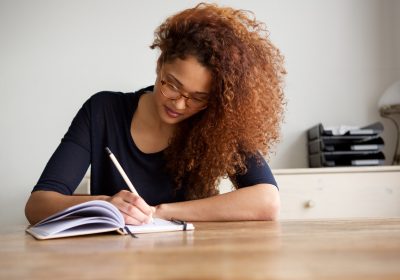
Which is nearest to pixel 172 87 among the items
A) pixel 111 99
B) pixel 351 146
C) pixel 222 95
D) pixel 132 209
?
pixel 222 95

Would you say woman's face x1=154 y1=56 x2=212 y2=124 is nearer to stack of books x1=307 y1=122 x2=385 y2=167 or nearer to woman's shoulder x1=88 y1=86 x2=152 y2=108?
woman's shoulder x1=88 y1=86 x2=152 y2=108

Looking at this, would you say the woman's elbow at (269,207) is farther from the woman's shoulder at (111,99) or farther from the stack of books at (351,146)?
the stack of books at (351,146)

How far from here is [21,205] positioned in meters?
2.62

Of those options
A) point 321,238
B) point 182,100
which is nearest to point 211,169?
point 182,100

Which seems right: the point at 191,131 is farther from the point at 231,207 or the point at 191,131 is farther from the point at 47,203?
the point at 47,203

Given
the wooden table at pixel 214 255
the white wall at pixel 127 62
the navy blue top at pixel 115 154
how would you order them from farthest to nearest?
the white wall at pixel 127 62 < the navy blue top at pixel 115 154 < the wooden table at pixel 214 255

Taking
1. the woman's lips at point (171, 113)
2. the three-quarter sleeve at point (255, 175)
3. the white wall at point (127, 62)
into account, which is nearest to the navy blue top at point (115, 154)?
the three-quarter sleeve at point (255, 175)

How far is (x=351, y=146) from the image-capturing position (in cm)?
238

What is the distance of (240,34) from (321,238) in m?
0.73

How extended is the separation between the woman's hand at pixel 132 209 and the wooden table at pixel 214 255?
0.10m

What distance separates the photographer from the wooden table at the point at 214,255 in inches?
19.1

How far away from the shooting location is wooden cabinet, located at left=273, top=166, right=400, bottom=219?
2.23 meters

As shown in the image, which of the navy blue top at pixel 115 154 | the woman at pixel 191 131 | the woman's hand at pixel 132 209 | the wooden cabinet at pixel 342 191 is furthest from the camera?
the wooden cabinet at pixel 342 191

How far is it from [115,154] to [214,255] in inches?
35.1
